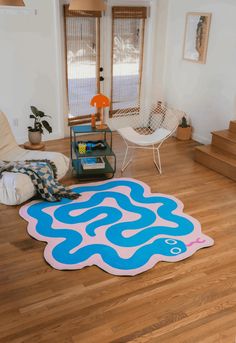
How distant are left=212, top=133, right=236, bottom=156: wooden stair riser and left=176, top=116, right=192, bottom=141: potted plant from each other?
913 millimetres

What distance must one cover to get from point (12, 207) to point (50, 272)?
1.22 meters

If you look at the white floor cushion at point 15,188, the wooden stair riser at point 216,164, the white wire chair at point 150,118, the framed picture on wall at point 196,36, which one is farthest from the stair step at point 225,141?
the white floor cushion at point 15,188

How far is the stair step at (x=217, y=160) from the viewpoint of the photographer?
4.93 meters

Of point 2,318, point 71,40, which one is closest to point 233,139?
point 71,40

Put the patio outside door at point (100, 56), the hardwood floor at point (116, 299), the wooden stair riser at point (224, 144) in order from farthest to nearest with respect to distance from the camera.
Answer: the patio outside door at point (100, 56)
the wooden stair riser at point (224, 144)
the hardwood floor at point (116, 299)

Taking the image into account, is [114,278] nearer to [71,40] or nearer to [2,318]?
[2,318]

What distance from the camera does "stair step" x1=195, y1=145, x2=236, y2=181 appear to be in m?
4.93

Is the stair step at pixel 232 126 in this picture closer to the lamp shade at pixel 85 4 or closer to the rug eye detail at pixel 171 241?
the rug eye detail at pixel 171 241

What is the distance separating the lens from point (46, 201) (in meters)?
4.21

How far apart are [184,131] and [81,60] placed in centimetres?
200

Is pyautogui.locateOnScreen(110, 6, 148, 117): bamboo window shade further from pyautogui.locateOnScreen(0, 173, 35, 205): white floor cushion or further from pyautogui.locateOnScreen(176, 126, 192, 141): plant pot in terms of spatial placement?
pyautogui.locateOnScreen(0, 173, 35, 205): white floor cushion

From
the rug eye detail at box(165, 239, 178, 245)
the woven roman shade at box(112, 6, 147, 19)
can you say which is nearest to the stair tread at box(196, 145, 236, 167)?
the rug eye detail at box(165, 239, 178, 245)

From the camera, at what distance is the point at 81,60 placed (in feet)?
19.2

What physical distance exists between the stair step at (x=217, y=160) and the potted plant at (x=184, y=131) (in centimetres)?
86
